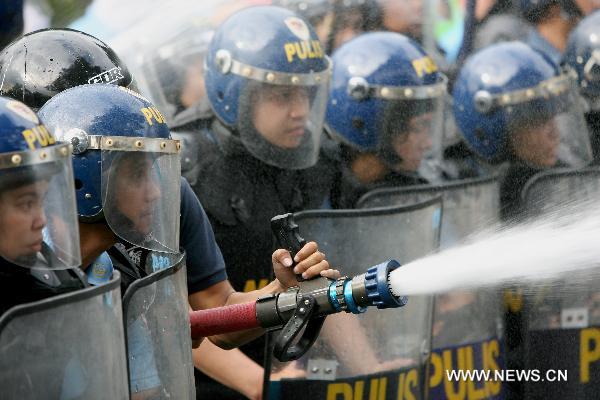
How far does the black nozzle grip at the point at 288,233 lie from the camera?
3.98 m

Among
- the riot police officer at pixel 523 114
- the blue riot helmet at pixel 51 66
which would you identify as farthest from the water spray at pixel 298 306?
the riot police officer at pixel 523 114

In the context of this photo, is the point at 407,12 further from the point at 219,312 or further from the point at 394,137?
the point at 219,312

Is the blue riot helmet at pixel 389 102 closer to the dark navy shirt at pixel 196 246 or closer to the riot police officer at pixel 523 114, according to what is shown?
the riot police officer at pixel 523 114

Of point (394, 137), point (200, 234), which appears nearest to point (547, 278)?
point (394, 137)

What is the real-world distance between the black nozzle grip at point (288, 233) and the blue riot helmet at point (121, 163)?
300 mm

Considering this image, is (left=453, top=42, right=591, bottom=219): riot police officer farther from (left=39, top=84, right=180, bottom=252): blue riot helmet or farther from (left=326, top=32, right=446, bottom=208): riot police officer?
(left=39, top=84, right=180, bottom=252): blue riot helmet

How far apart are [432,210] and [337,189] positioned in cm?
114

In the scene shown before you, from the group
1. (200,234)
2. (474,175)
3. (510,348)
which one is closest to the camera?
(200,234)

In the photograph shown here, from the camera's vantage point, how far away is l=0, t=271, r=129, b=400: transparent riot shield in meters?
2.97

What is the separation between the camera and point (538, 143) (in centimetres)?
665

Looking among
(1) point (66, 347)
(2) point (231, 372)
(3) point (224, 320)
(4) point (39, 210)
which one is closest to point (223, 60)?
(2) point (231, 372)

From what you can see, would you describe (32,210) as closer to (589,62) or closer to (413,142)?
(413,142)

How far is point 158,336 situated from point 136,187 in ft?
1.70

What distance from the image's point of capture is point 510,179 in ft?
21.2
